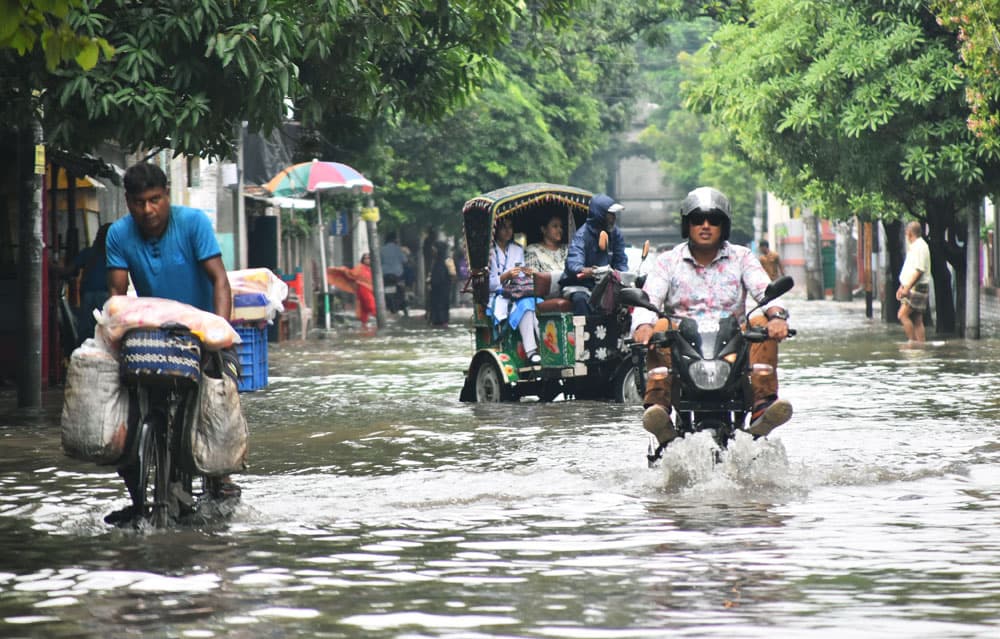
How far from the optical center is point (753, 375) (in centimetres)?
1023

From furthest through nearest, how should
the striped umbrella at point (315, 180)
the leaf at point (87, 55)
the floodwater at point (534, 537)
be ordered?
the striped umbrella at point (315, 180), the leaf at point (87, 55), the floodwater at point (534, 537)

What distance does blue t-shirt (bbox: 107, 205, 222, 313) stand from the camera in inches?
351

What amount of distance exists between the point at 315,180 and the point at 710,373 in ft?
74.0

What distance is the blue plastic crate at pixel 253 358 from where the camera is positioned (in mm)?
18812

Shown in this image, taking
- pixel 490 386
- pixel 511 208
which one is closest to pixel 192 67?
pixel 511 208

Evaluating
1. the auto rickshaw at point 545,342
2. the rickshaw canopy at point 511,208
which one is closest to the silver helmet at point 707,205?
the auto rickshaw at point 545,342

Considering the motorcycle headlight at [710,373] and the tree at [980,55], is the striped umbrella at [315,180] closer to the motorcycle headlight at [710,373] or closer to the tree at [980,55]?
the tree at [980,55]

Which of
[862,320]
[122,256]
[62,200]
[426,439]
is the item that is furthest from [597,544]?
[862,320]

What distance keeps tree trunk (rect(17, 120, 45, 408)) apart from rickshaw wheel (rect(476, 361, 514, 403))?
3.92m

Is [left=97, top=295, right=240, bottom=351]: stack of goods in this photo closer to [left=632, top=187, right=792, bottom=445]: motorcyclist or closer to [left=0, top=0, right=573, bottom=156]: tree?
[left=632, top=187, right=792, bottom=445]: motorcyclist

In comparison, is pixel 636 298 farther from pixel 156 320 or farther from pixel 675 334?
pixel 156 320

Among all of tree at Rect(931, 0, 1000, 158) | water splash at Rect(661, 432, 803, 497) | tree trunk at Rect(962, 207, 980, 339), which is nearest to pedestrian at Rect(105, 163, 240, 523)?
water splash at Rect(661, 432, 803, 497)

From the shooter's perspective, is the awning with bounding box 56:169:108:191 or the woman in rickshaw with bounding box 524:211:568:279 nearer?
the woman in rickshaw with bounding box 524:211:568:279

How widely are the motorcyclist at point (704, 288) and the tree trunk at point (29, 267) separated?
784cm
